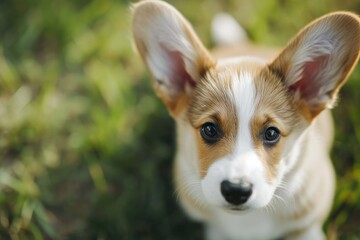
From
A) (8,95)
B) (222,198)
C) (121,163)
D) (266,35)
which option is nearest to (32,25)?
(8,95)

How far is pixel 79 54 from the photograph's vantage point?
15.0 ft

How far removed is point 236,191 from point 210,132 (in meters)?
0.35

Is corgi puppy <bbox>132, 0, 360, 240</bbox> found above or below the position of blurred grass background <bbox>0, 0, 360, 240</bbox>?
above

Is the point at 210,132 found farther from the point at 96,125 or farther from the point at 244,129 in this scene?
the point at 96,125

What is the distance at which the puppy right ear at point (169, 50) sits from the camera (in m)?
2.81

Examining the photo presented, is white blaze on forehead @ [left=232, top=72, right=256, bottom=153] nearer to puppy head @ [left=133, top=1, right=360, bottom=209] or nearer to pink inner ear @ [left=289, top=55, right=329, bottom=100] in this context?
puppy head @ [left=133, top=1, right=360, bottom=209]

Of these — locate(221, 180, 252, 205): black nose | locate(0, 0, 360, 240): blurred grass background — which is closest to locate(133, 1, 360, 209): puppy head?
locate(221, 180, 252, 205): black nose

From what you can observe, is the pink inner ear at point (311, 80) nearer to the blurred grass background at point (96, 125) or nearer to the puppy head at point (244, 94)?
the puppy head at point (244, 94)

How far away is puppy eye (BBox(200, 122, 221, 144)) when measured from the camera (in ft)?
9.07

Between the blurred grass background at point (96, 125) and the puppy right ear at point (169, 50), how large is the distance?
0.98 meters

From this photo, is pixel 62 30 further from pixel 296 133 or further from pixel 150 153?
Answer: pixel 296 133

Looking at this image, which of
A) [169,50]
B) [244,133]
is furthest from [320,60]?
[169,50]

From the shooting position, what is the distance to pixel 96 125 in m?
4.12

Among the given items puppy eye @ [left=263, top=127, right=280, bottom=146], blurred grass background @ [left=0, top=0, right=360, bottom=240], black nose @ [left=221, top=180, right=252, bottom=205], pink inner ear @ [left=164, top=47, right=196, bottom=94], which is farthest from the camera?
blurred grass background @ [left=0, top=0, right=360, bottom=240]
